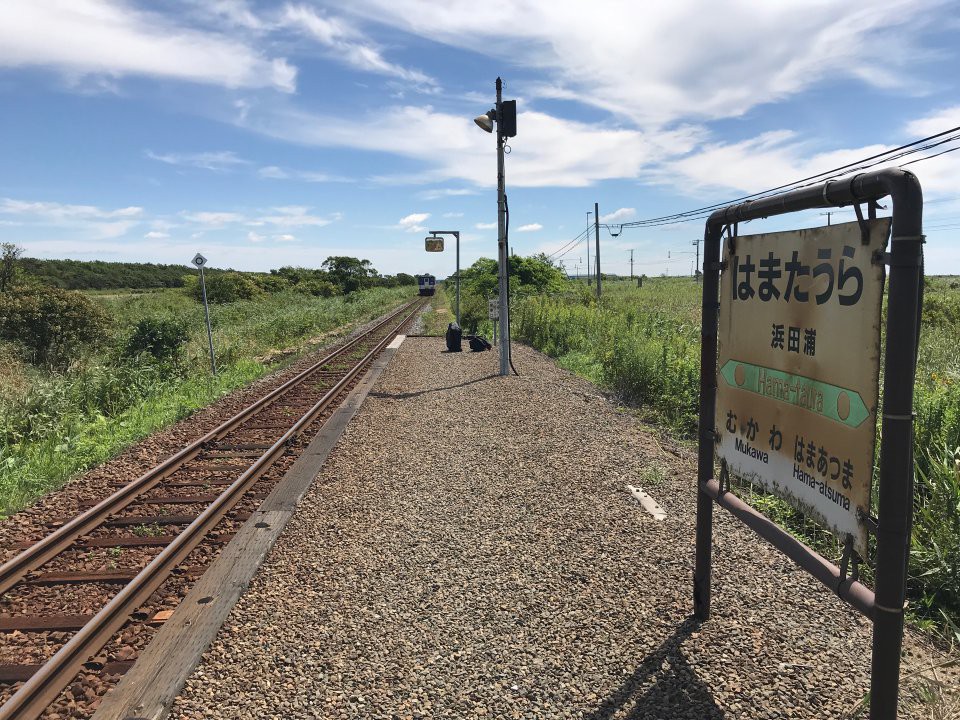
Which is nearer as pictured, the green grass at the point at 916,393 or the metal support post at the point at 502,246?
the green grass at the point at 916,393

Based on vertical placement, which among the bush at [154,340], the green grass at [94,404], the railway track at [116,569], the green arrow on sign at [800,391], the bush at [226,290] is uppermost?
the bush at [226,290]

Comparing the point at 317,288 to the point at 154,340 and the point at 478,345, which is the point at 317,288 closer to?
the point at 154,340

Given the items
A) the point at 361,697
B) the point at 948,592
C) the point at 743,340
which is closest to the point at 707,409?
the point at 743,340

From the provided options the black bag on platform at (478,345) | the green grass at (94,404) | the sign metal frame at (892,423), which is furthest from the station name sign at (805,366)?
the black bag on platform at (478,345)

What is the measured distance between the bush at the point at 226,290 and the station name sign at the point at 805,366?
54.4 metres

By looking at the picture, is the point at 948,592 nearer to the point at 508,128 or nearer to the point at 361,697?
the point at 361,697

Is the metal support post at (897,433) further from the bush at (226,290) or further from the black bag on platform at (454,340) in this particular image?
the bush at (226,290)

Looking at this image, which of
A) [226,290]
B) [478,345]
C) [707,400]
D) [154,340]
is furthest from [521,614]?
[226,290]

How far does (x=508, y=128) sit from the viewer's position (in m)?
11.6

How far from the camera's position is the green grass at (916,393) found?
A: 3.65m

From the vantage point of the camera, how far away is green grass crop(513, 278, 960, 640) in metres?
3.65

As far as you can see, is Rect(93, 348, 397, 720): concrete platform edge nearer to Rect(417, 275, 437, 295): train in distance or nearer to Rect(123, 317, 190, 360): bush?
Rect(123, 317, 190, 360): bush

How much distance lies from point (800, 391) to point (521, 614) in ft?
7.20

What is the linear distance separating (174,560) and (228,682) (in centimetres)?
186
